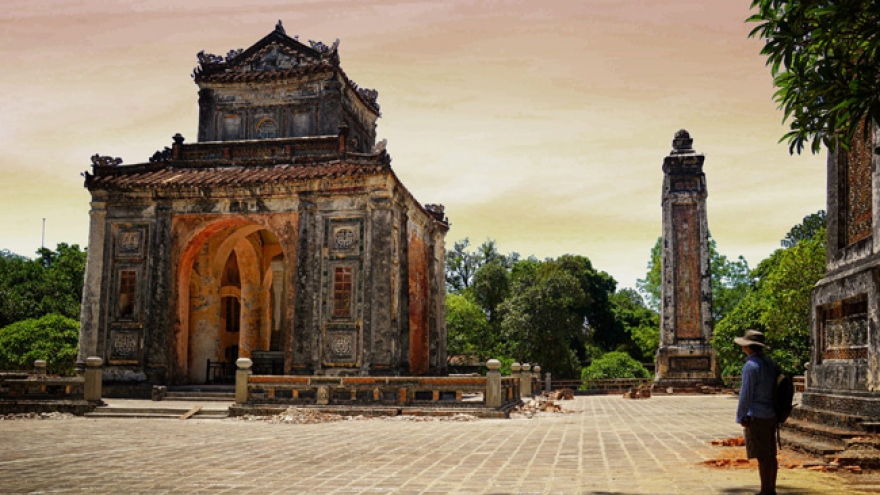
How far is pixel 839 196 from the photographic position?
9.19 metres

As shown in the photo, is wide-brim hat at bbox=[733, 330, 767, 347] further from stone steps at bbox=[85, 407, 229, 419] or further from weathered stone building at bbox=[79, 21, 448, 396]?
weathered stone building at bbox=[79, 21, 448, 396]

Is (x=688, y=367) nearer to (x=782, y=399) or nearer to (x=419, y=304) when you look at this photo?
(x=419, y=304)

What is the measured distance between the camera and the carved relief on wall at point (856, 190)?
8461 millimetres

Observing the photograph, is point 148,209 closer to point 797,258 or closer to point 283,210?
point 283,210

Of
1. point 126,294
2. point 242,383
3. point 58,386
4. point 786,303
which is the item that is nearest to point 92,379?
point 58,386

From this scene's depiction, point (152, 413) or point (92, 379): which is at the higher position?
point (92, 379)

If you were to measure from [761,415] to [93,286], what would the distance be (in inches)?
855

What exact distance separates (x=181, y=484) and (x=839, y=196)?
26.6 feet

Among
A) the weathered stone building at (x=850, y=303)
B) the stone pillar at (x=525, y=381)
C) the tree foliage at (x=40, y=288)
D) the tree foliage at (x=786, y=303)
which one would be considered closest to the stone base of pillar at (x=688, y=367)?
the tree foliage at (x=786, y=303)

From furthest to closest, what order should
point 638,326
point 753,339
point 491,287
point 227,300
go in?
point 638,326
point 491,287
point 227,300
point 753,339

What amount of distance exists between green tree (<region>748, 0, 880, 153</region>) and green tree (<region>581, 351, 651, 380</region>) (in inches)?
1270

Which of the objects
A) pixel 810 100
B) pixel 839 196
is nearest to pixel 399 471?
pixel 810 100

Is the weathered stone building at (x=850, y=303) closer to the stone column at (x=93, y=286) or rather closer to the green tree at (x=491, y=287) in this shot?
the stone column at (x=93, y=286)

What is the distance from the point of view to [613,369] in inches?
1481
